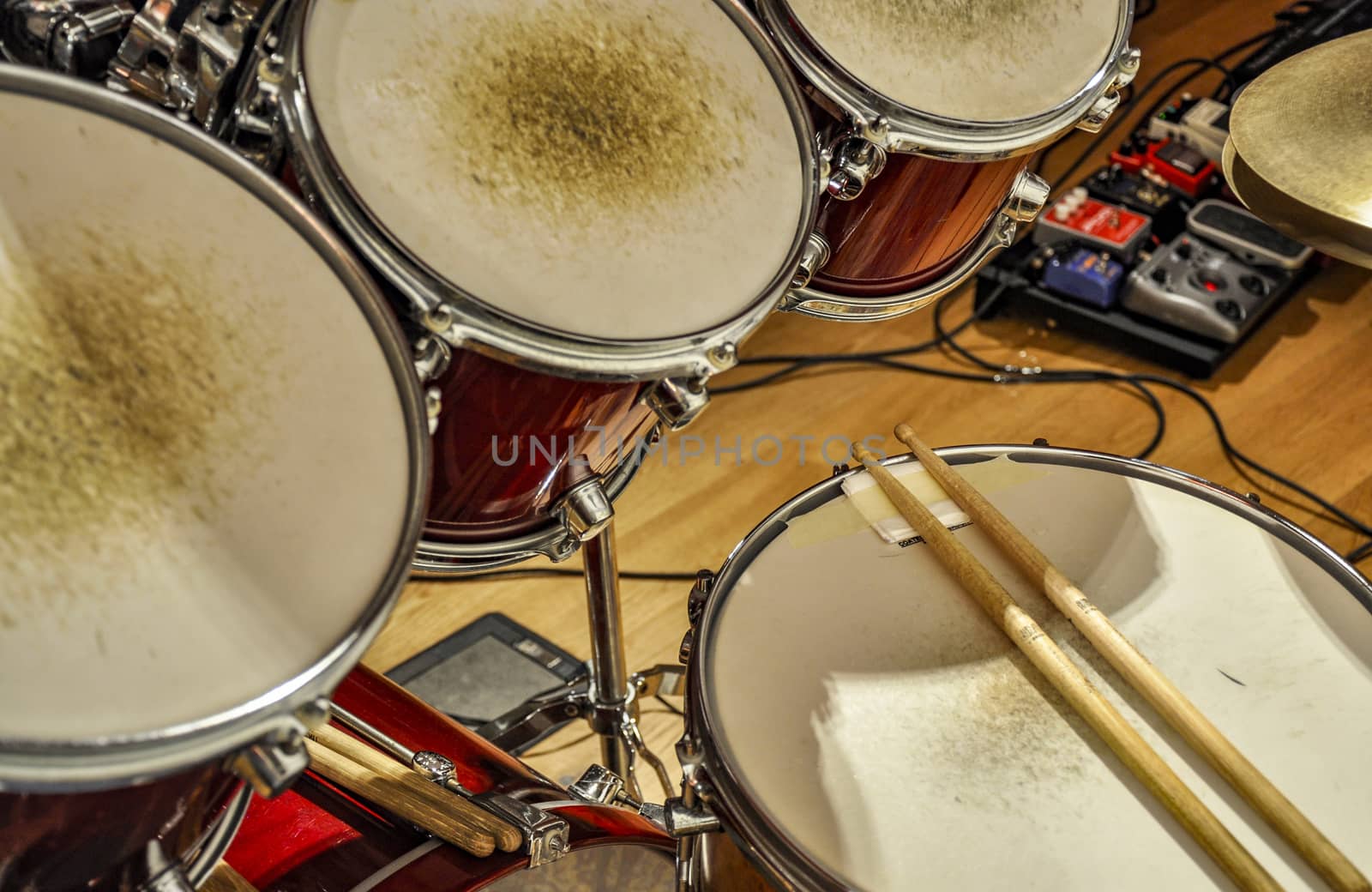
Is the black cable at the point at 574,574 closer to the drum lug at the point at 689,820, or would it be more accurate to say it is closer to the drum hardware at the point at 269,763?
the drum lug at the point at 689,820

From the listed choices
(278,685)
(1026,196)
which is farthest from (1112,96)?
(278,685)

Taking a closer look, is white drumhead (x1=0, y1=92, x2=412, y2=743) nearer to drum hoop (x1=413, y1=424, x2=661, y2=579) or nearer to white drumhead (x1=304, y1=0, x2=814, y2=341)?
white drumhead (x1=304, y1=0, x2=814, y2=341)

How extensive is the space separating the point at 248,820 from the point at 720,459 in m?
1.03

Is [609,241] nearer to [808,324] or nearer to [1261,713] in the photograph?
[1261,713]

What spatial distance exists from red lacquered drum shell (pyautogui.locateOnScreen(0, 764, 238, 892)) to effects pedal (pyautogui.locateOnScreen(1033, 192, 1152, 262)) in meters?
1.62

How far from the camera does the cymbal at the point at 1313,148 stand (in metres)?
0.73

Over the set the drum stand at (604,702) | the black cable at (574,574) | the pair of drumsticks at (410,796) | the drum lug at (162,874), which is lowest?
the black cable at (574,574)

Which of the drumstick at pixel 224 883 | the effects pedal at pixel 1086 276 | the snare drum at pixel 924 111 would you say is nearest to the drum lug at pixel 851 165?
the snare drum at pixel 924 111

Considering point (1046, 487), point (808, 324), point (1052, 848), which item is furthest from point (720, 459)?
point (1052, 848)

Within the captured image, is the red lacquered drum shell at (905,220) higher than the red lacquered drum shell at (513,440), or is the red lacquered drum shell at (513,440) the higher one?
the red lacquered drum shell at (905,220)

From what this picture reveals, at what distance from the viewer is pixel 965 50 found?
35.7 inches

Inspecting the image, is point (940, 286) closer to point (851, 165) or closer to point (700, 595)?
point (851, 165)

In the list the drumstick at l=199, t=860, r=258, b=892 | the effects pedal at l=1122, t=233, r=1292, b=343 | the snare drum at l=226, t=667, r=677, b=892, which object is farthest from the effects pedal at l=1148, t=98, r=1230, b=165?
the drumstick at l=199, t=860, r=258, b=892

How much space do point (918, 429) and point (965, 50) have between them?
0.83 meters
